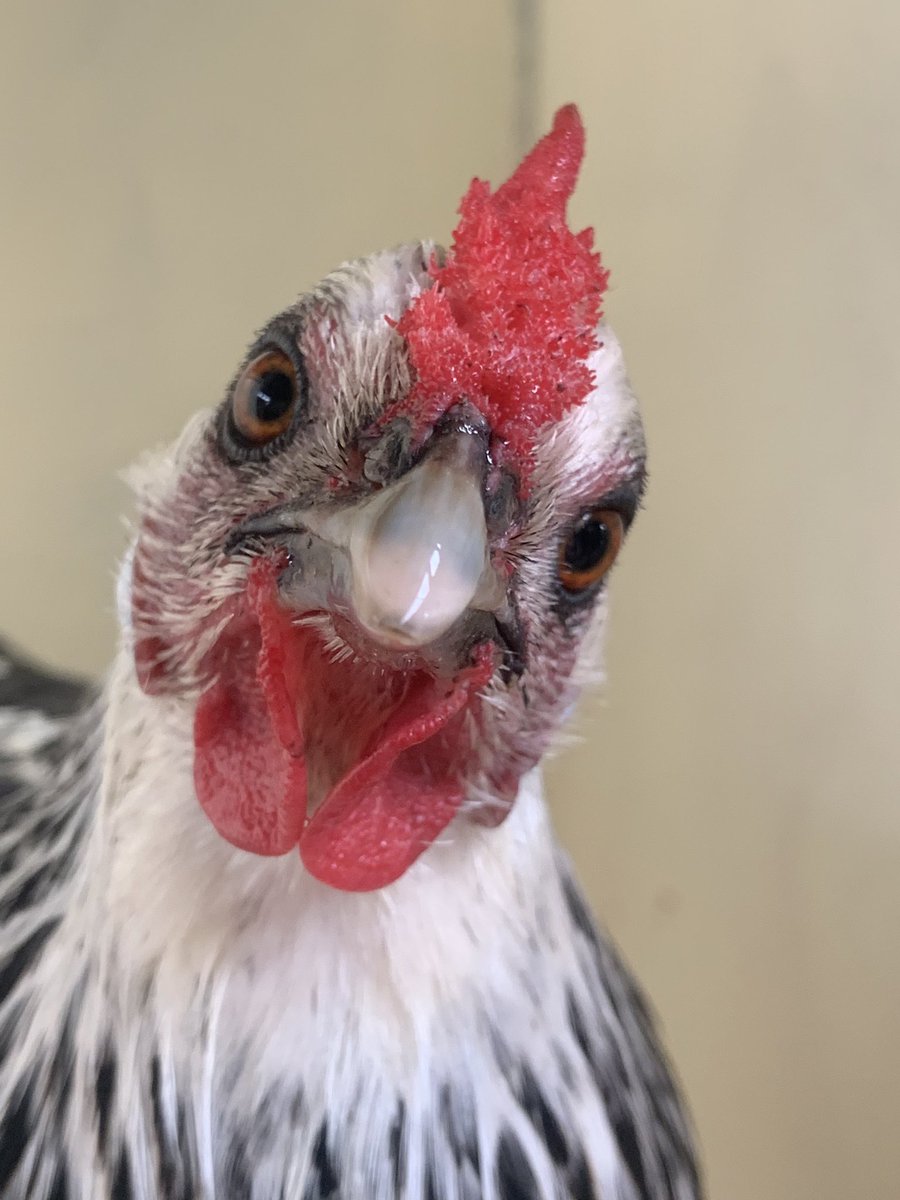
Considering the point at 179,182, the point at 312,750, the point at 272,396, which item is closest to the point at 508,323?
the point at 272,396

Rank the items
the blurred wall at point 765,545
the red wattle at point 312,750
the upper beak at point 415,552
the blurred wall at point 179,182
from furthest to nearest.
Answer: the blurred wall at point 179,182 < the blurred wall at point 765,545 < the red wattle at point 312,750 < the upper beak at point 415,552

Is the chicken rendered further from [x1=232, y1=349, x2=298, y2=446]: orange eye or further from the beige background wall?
the beige background wall

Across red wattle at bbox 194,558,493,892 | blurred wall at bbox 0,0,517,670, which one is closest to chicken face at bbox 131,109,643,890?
red wattle at bbox 194,558,493,892

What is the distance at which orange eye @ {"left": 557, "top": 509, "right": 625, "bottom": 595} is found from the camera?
0.55 metres

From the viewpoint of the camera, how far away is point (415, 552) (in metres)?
0.39

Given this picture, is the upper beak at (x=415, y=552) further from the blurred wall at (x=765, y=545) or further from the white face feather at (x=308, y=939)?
the blurred wall at (x=765, y=545)

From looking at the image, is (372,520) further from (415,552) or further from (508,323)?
(508,323)

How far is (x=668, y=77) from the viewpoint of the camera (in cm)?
119

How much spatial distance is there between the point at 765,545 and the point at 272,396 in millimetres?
811

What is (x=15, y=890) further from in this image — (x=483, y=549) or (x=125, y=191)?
(x=125, y=191)

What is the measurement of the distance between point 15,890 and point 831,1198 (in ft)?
3.38

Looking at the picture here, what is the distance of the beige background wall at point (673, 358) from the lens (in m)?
1.12

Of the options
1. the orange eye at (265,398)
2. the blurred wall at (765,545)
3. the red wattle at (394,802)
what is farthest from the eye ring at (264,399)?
the blurred wall at (765,545)

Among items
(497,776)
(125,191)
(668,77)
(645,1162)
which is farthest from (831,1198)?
(125,191)
